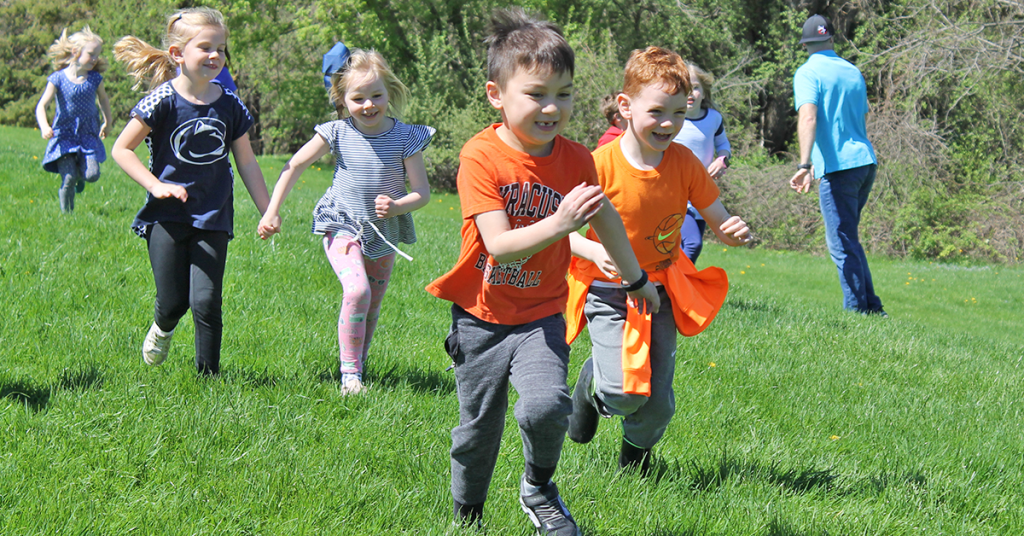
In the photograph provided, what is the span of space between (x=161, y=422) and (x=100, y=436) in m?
0.24

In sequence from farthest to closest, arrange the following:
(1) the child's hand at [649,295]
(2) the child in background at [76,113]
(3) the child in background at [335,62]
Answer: (2) the child in background at [76,113] < (3) the child in background at [335,62] < (1) the child's hand at [649,295]

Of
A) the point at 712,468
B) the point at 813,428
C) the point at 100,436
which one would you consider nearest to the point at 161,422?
the point at 100,436

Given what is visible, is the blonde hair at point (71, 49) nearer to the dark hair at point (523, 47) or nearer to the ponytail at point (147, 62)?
the ponytail at point (147, 62)

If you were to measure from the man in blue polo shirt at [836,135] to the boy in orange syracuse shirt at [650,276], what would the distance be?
4665mm

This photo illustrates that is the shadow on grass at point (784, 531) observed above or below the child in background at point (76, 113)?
below

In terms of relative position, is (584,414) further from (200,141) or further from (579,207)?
(200,141)

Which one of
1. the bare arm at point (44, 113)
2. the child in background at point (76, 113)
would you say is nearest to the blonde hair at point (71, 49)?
the child in background at point (76, 113)

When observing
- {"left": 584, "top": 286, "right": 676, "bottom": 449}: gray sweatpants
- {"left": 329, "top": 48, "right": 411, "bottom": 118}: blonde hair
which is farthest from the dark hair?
{"left": 329, "top": 48, "right": 411, "bottom": 118}: blonde hair

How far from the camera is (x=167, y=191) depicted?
13.0 feet

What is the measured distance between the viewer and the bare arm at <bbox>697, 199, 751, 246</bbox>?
3.29 m

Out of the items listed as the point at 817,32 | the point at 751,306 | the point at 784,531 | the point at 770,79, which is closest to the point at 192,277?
the point at 784,531

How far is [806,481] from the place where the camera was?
3.76 metres

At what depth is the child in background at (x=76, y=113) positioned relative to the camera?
9188 mm

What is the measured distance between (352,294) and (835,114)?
18.4 ft
